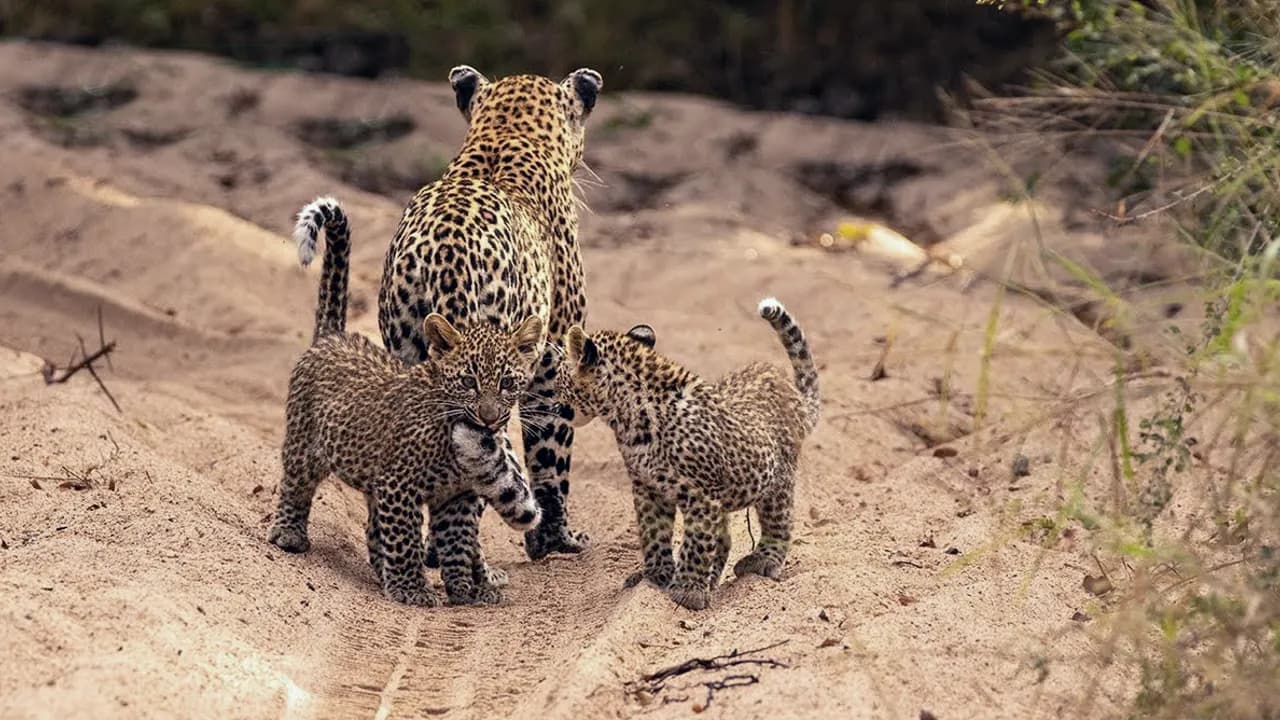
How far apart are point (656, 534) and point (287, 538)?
1.61 metres

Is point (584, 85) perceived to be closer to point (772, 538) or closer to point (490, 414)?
point (490, 414)

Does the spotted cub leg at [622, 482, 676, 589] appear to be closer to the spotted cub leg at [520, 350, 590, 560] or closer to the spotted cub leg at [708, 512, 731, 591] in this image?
the spotted cub leg at [708, 512, 731, 591]

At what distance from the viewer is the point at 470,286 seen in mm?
8016

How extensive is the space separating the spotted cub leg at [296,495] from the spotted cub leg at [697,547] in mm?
1643

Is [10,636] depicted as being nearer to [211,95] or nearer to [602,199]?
[602,199]

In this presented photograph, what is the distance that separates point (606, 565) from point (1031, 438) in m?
2.70

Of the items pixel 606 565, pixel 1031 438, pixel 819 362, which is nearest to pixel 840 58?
pixel 819 362

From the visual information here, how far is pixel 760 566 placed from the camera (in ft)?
25.8

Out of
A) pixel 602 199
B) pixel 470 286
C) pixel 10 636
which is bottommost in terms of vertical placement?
pixel 602 199

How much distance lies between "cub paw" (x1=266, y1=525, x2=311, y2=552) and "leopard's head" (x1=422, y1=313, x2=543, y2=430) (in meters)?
0.92

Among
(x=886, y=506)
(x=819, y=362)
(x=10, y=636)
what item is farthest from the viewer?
(x=819, y=362)

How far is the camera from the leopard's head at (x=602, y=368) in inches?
302

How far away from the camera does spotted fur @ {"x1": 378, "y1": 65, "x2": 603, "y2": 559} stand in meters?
8.03

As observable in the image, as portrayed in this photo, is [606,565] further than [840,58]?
No
